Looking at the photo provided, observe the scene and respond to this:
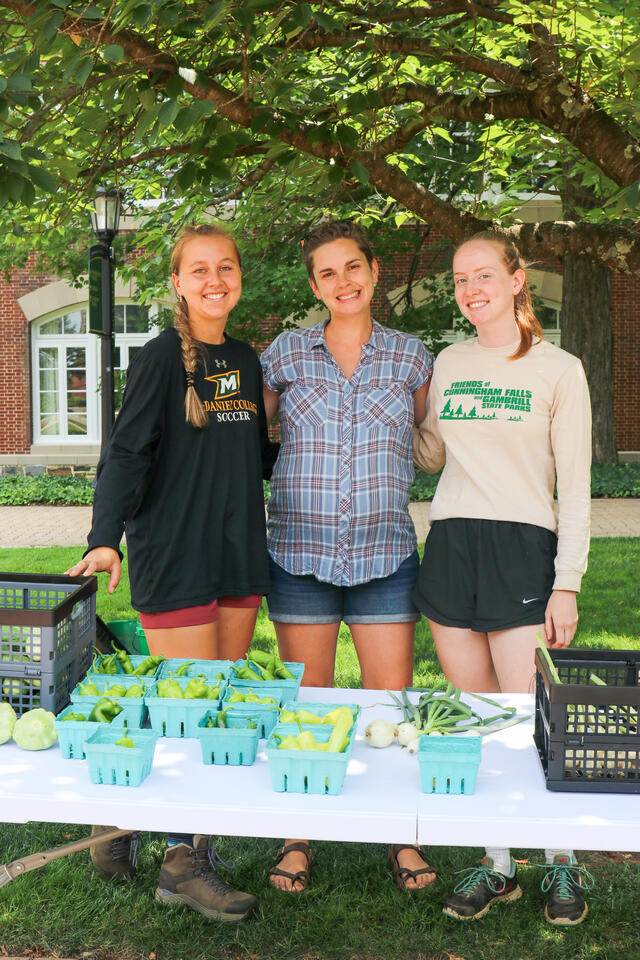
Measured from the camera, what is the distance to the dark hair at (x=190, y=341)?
311cm

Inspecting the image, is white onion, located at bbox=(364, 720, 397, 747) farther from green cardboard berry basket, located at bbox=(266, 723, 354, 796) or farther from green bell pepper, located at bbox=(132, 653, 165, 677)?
green bell pepper, located at bbox=(132, 653, 165, 677)

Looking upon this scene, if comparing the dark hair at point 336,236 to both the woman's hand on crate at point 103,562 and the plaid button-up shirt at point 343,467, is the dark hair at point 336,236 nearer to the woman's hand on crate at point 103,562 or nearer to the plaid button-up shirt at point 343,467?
the plaid button-up shirt at point 343,467

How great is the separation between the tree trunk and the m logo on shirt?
1264 cm

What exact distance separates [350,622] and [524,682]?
664mm

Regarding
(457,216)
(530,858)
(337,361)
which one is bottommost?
(530,858)

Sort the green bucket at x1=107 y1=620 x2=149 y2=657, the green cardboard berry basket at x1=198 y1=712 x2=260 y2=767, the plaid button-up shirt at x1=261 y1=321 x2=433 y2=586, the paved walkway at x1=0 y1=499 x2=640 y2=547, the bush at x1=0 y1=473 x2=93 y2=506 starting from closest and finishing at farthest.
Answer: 1. the green cardboard berry basket at x1=198 y1=712 x2=260 y2=767
2. the plaid button-up shirt at x1=261 y1=321 x2=433 y2=586
3. the green bucket at x1=107 y1=620 x2=149 y2=657
4. the paved walkway at x1=0 y1=499 x2=640 y2=547
5. the bush at x1=0 y1=473 x2=93 y2=506

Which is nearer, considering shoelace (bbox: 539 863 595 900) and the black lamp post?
shoelace (bbox: 539 863 595 900)

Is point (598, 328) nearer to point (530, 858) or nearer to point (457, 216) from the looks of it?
point (457, 216)

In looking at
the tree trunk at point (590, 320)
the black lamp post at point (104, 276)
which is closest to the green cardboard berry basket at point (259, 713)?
the black lamp post at point (104, 276)

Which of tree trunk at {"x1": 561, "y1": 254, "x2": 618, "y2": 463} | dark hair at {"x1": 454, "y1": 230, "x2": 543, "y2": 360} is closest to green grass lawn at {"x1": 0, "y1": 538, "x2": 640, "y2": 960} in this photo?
dark hair at {"x1": 454, "y1": 230, "x2": 543, "y2": 360}

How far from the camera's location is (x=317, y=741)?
2.21 metres

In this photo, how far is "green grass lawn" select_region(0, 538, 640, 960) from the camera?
3.11 m

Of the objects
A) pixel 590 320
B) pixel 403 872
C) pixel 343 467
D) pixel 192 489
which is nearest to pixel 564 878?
→ pixel 403 872

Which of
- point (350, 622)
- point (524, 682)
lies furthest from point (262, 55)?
point (524, 682)
